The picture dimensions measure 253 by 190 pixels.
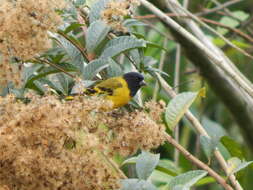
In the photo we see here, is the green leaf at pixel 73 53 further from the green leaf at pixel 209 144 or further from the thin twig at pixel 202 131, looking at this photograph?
the green leaf at pixel 209 144

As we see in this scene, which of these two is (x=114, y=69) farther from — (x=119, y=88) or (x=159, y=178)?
(x=159, y=178)

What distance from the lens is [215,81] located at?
318 centimetres

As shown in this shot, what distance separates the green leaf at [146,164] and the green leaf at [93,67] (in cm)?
30

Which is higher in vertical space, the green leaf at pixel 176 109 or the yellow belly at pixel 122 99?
the green leaf at pixel 176 109

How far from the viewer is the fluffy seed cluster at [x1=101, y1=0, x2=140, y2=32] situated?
6.37 ft

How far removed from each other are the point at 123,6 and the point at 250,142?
4.36ft

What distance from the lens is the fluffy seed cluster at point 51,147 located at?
1414mm

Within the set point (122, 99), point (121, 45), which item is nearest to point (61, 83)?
point (121, 45)

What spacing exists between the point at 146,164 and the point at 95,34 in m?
0.48

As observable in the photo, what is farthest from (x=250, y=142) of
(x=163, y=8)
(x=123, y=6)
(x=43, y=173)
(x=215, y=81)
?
(x=43, y=173)

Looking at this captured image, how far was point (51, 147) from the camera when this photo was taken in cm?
145

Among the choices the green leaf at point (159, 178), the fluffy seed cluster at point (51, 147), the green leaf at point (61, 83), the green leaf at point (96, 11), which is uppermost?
the green leaf at point (96, 11)

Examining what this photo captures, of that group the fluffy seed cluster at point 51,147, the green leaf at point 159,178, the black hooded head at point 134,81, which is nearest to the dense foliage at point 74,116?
the fluffy seed cluster at point 51,147

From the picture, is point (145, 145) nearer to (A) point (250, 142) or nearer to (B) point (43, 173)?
(B) point (43, 173)
